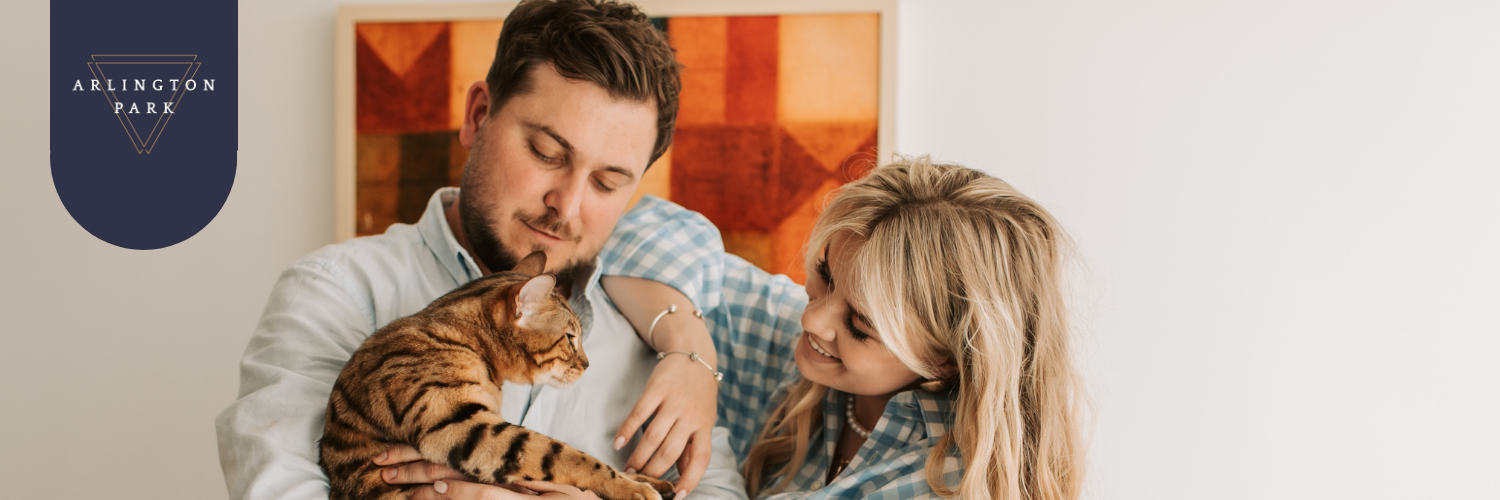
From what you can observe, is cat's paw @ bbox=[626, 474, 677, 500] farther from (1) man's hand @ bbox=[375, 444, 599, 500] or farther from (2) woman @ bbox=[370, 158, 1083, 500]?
(1) man's hand @ bbox=[375, 444, 599, 500]

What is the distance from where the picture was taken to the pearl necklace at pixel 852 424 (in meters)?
1.32

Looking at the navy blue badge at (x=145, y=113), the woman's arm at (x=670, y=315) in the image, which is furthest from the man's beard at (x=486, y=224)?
the navy blue badge at (x=145, y=113)

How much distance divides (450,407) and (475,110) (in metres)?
0.72

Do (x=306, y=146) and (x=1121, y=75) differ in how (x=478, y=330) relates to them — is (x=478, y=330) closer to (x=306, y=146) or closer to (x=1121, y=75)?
(x=306, y=146)

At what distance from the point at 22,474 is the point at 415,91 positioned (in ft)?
5.39

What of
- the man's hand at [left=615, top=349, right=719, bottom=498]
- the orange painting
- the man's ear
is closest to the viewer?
the man's hand at [left=615, top=349, right=719, bottom=498]

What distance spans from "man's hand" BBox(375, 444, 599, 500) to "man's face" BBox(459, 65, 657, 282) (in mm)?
457

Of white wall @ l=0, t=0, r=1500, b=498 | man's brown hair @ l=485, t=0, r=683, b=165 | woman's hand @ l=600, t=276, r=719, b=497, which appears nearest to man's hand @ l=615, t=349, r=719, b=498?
woman's hand @ l=600, t=276, r=719, b=497

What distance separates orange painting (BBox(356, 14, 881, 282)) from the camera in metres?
1.75

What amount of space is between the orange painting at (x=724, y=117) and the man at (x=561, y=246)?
38 cm

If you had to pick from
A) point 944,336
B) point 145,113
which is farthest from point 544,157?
point 145,113

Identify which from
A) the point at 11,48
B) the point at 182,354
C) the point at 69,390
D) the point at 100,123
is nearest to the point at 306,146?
the point at 100,123

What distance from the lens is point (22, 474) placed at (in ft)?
6.64

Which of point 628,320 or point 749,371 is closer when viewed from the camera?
point 628,320
